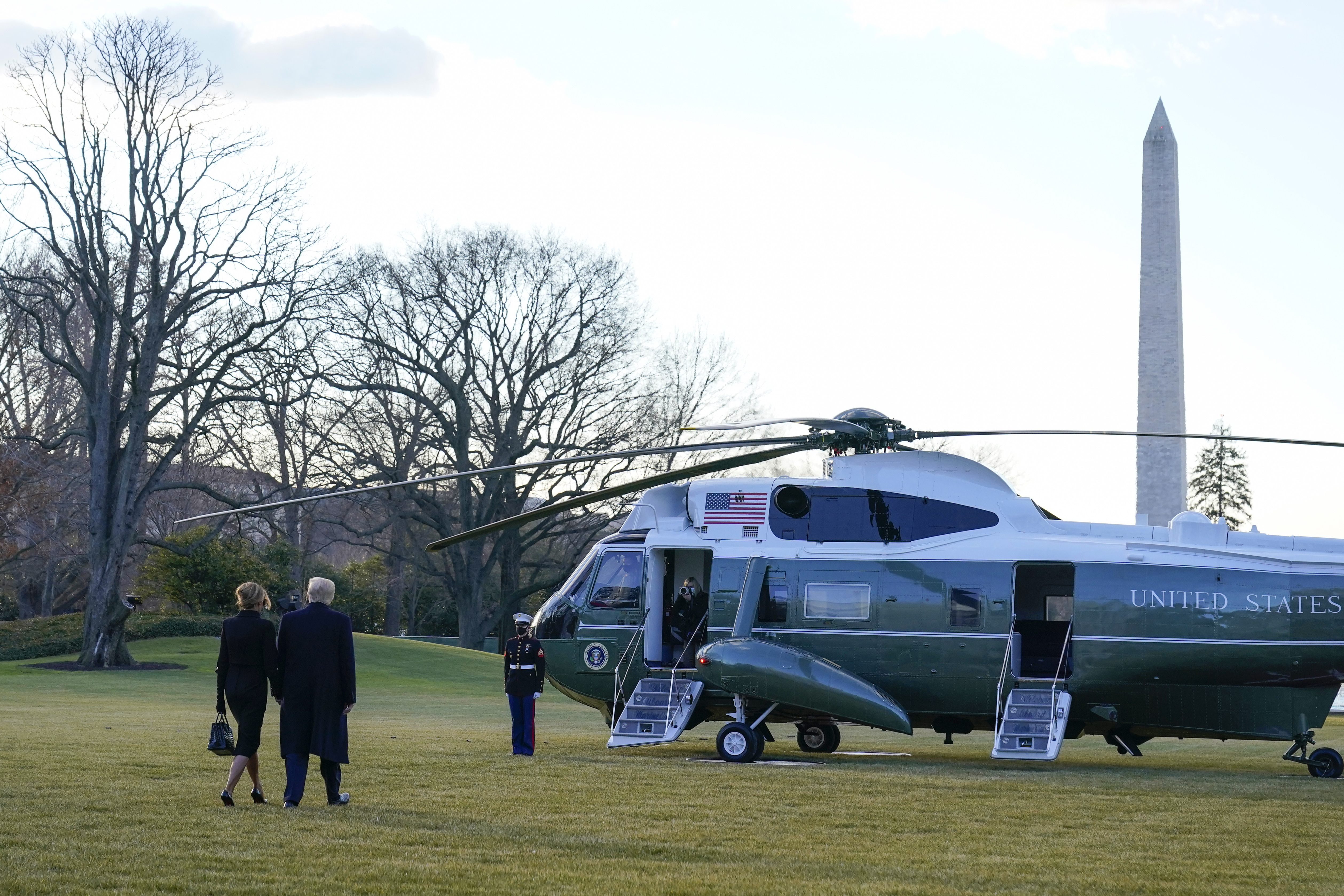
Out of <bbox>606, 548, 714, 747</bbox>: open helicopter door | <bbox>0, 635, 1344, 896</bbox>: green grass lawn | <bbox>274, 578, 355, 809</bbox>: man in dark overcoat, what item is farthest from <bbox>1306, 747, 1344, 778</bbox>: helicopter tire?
<bbox>274, 578, 355, 809</bbox>: man in dark overcoat

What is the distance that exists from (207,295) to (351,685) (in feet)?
97.3

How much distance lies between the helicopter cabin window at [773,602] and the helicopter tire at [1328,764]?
6.11 m

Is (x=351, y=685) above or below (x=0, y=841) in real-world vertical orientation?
above

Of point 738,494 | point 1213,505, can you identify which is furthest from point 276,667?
point 1213,505

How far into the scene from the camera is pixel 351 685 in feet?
34.5

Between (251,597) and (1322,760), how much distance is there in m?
11.7

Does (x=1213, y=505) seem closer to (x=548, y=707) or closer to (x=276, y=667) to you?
(x=548, y=707)

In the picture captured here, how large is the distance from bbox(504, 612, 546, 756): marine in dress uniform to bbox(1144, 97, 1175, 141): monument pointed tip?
2370 cm

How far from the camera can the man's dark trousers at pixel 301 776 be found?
33.8ft

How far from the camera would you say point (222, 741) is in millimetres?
10258

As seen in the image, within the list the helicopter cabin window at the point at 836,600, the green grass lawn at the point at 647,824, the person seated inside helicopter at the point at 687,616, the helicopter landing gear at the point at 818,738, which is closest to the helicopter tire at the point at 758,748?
the green grass lawn at the point at 647,824

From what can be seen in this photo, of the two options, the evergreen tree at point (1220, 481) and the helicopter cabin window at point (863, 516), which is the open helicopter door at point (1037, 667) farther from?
the evergreen tree at point (1220, 481)

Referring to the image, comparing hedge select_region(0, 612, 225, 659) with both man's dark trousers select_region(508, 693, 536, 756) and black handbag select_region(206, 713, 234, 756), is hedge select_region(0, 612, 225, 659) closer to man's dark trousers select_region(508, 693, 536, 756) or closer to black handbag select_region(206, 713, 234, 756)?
man's dark trousers select_region(508, 693, 536, 756)

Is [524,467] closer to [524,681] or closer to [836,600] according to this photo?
[524,681]
